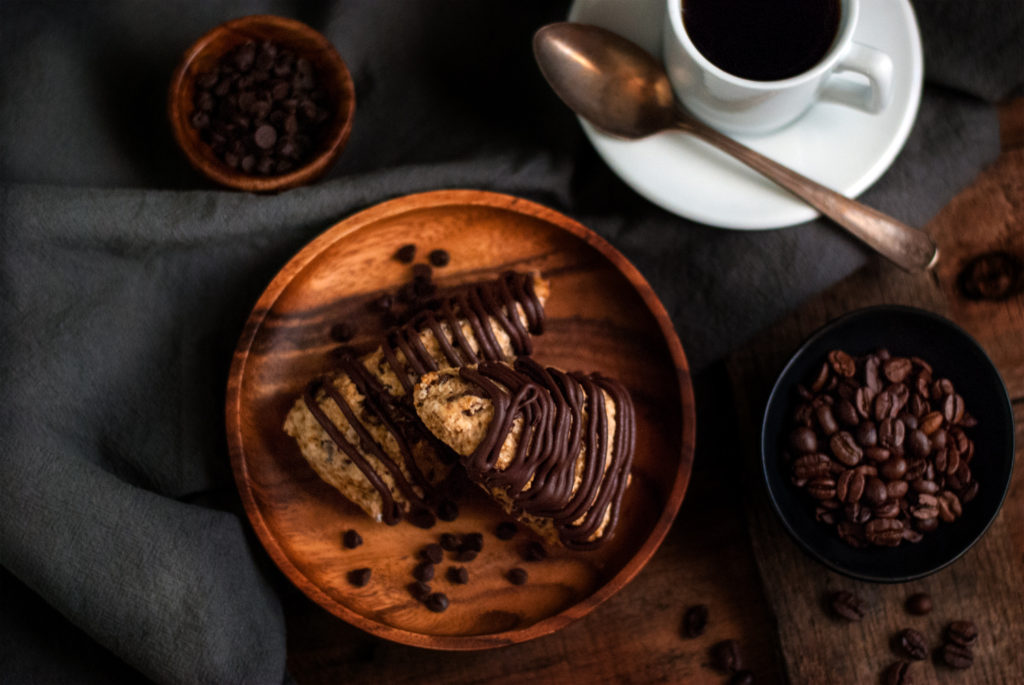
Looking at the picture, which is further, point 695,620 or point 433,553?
point 695,620

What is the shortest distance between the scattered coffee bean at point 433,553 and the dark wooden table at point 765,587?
0.83ft

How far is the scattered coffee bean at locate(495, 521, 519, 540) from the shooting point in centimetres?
172

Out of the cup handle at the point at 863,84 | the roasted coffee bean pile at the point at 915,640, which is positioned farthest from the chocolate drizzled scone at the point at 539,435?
the cup handle at the point at 863,84

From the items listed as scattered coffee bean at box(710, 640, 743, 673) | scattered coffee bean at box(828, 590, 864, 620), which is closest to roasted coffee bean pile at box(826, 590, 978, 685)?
scattered coffee bean at box(828, 590, 864, 620)

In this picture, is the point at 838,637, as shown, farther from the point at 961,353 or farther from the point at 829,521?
the point at 961,353

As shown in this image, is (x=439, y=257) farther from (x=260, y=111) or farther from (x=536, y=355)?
(x=260, y=111)

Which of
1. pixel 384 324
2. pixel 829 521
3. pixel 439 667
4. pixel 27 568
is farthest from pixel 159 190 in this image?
pixel 829 521

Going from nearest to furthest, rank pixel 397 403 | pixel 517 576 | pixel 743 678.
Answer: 1. pixel 397 403
2. pixel 517 576
3. pixel 743 678

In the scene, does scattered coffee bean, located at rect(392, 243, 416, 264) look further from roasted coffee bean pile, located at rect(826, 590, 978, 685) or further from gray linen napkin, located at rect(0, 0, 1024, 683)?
roasted coffee bean pile, located at rect(826, 590, 978, 685)

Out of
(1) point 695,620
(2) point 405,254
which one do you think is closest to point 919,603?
(1) point 695,620

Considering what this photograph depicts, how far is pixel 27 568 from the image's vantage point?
62.7 inches

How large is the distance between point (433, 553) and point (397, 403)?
1.05 feet

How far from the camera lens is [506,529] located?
1725 mm

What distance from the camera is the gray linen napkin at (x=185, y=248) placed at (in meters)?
1.63
